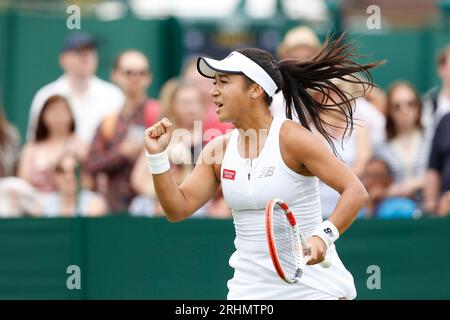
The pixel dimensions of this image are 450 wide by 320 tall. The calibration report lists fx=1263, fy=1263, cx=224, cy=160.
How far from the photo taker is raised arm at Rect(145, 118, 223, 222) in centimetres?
671

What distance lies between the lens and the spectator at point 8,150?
1094 cm

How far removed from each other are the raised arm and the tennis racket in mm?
976

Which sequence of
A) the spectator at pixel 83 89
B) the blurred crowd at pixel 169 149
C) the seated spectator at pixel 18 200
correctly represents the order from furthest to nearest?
1. the spectator at pixel 83 89
2. the blurred crowd at pixel 169 149
3. the seated spectator at pixel 18 200

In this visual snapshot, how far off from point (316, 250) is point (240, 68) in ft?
3.86

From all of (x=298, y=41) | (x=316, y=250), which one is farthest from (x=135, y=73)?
(x=316, y=250)

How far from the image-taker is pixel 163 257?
8688 mm

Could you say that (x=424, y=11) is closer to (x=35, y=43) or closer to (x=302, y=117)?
(x=35, y=43)

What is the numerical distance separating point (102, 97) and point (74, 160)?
64.5 inches

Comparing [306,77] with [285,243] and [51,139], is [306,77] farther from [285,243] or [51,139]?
[51,139]

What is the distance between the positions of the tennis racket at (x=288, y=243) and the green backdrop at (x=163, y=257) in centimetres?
268

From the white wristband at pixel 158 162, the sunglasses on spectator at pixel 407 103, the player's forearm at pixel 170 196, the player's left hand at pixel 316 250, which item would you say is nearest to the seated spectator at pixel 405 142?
the sunglasses on spectator at pixel 407 103

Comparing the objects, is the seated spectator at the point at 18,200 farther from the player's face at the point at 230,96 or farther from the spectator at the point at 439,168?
the player's face at the point at 230,96

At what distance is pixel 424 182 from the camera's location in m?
10.5
